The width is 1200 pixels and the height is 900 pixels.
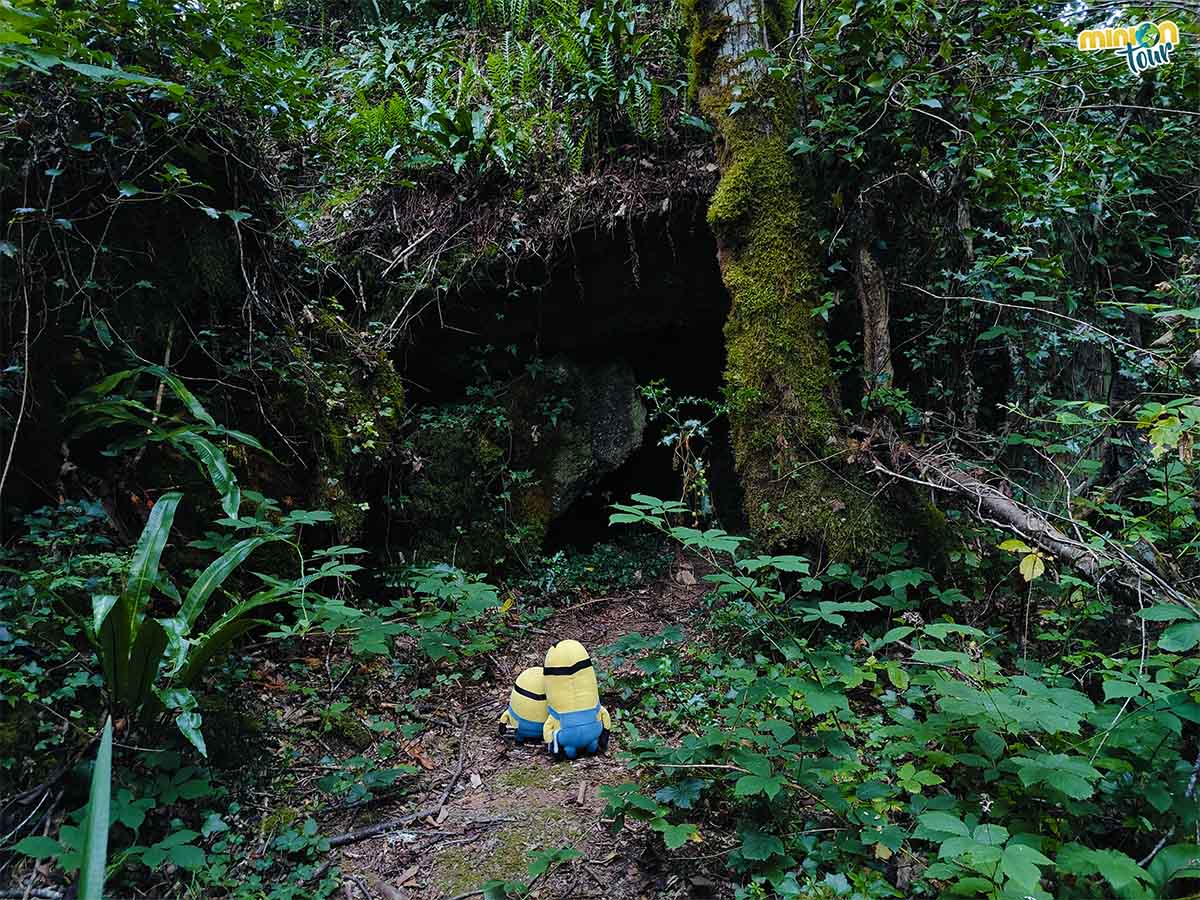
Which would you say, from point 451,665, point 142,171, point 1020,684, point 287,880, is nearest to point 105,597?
point 287,880

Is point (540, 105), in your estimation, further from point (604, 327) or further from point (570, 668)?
point (570, 668)

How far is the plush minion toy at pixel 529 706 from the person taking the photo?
112 inches

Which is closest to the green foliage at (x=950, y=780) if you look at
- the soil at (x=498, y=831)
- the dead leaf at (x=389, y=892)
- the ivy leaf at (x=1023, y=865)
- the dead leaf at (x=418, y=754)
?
the ivy leaf at (x=1023, y=865)

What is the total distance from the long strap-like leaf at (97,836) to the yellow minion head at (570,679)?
1.62 m

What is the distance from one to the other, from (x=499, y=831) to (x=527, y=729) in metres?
0.58

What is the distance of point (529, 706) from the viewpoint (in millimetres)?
2857

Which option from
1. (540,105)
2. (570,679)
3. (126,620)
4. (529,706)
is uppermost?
(540,105)

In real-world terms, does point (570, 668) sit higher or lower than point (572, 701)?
higher

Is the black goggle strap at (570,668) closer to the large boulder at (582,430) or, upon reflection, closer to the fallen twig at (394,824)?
the fallen twig at (394,824)

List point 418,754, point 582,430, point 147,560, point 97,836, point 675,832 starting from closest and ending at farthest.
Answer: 1. point 97,836
2. point 675,832
3. point 147,560
4. point 418,754
5. point 582,430

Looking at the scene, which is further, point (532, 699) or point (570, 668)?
point (532, 699)

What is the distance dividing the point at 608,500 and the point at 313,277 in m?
3.03

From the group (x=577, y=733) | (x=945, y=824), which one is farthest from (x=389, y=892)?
(x=945, y=824)

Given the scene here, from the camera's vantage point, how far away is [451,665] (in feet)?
11.1
